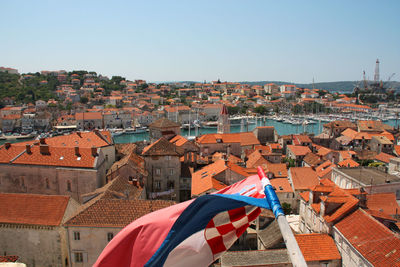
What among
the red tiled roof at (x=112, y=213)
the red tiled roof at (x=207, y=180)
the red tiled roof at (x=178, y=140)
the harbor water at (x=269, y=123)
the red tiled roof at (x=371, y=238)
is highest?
the red tiled roof at (x=178, y=140)

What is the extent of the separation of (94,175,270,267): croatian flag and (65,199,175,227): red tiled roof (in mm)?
9807

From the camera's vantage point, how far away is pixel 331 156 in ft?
122

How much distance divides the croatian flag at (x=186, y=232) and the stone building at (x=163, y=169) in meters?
19.1

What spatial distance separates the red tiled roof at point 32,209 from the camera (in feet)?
46.1

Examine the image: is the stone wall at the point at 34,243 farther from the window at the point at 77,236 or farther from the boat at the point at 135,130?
the boat at the point at 135,130

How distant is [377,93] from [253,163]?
16759 cm

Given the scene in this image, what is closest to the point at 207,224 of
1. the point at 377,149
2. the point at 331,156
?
the point at 331,156

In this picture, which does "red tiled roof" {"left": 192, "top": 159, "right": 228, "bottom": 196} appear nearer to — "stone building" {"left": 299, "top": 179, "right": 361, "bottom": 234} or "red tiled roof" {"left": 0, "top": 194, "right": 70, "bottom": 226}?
"stone building" {"left": 299, "top": 179, "right": 361, "bottom": 234}

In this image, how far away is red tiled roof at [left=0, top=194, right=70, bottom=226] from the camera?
14.1m

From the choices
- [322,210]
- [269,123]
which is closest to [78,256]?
[322,210]

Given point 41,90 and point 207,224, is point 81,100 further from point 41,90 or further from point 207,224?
point 207,224

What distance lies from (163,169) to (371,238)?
586 inches

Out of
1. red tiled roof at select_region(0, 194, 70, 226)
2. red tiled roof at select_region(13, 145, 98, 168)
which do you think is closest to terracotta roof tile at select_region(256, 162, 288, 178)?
red tiled roof at select_region(13, 145, 98, 168)

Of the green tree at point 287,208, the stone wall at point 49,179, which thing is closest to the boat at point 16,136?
the stone wall at point 49,179
